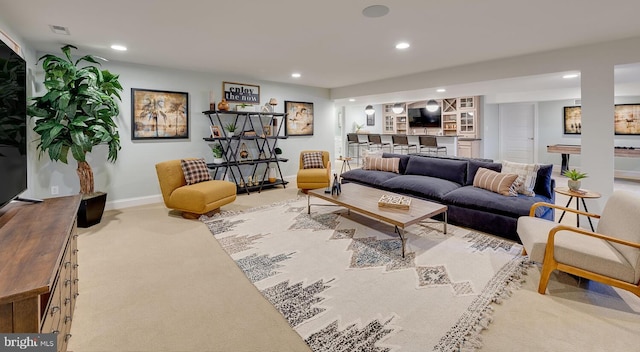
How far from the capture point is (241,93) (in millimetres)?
5969

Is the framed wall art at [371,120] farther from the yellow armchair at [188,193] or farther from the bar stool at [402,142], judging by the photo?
the yellow armchair at [188,193]

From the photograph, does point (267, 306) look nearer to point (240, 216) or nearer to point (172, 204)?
point (240, 216)

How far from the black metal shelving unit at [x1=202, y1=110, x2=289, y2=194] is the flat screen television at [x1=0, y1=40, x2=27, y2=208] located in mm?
3225

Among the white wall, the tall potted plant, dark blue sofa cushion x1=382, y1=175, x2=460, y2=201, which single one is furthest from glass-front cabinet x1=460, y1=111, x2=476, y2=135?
the tall potted plant

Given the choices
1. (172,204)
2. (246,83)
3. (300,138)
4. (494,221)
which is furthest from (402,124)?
(172,204)

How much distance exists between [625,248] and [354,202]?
7.49ft

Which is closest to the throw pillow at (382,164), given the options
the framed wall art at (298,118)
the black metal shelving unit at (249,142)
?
the black metal shelving unit at (249,142)

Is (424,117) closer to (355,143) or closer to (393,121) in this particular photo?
(393,121)

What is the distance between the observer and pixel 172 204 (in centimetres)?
420

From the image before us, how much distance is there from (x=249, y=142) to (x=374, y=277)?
14.3ft

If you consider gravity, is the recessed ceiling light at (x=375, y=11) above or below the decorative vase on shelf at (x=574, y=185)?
above

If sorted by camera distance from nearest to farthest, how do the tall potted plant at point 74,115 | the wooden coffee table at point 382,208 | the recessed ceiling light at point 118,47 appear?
the wooden coffee table at point 382,208 → the tall potted plant at point 74,115 → the recessed ceiling light at point 118,47

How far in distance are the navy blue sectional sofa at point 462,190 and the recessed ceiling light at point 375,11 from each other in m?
2.30

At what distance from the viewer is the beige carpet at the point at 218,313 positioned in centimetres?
180
